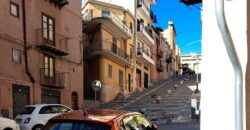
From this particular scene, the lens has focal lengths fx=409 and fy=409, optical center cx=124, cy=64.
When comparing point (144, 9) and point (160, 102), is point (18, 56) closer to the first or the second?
point (160, 102)

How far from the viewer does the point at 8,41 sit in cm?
2278

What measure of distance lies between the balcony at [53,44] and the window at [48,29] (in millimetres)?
77

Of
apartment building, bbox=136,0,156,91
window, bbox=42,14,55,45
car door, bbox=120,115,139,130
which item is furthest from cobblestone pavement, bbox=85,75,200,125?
car door, bbox=120,115,139,130

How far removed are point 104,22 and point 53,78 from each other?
11752mm

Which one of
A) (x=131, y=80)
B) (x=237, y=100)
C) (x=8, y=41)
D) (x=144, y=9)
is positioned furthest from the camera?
(x=144, y=9)

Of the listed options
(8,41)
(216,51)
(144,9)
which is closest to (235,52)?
(216,51)

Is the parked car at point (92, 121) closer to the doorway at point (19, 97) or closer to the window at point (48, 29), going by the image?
the doorway at point (19, 97)

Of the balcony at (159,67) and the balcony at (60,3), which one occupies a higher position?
the balcony at (60,3)

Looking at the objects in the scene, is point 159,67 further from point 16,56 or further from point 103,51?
point 16,56

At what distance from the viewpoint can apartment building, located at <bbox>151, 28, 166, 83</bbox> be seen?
62.3 m

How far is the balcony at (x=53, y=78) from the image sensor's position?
26.2 m

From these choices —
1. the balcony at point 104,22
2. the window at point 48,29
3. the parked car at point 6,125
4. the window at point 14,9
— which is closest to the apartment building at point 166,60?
the balcony at point 104,22

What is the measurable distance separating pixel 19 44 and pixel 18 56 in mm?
706

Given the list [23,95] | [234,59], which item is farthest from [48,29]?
[234,59]
